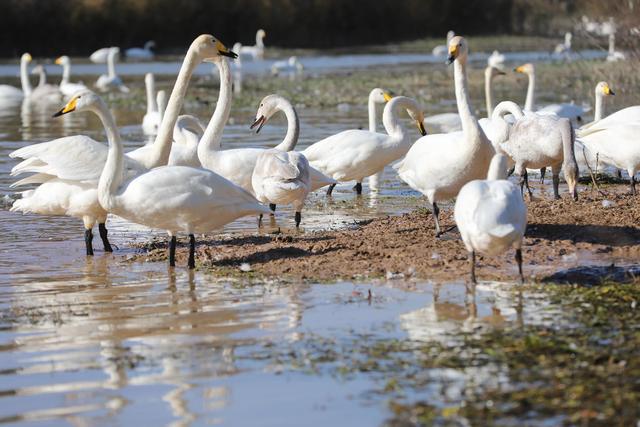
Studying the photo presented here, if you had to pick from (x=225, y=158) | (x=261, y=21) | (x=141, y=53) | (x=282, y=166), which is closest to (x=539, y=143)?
(x=282, y=166)

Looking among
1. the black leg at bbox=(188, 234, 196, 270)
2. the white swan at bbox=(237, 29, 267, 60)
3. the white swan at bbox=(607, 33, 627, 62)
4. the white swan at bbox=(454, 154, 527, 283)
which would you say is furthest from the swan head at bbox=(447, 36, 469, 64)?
the white swan at bbox=(237, 29, 267, 60)

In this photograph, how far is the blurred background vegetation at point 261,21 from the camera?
48969mm

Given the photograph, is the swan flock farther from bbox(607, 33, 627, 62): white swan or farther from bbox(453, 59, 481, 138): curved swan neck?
bbox(607, 33, 627, 62): white swan

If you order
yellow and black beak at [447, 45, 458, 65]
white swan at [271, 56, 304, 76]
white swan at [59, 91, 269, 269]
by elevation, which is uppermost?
yellow and black beak at [447, 45, 458, 65]

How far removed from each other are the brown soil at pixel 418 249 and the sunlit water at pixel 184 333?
399 mm

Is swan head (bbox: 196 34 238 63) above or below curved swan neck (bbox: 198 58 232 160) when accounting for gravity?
above

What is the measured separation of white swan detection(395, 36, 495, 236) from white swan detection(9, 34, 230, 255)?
222 centimetres

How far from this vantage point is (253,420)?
5383 millimetres

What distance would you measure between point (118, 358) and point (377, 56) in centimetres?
4157

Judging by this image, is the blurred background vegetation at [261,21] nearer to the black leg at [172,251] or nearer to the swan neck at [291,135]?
the swan neck at [291,135]

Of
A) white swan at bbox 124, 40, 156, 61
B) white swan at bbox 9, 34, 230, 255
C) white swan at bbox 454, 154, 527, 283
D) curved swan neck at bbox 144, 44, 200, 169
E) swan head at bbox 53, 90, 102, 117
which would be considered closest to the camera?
white swan at bbox 454, 154, 527, 283

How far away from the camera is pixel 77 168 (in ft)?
32.9

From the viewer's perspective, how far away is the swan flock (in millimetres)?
8474

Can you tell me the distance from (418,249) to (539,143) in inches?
117
